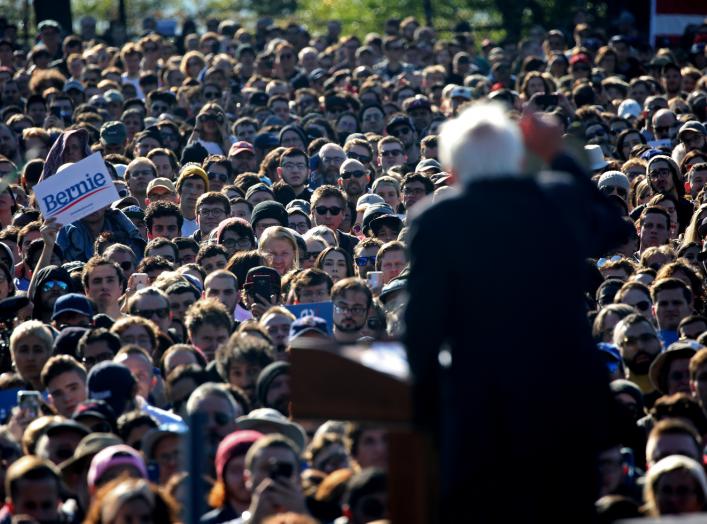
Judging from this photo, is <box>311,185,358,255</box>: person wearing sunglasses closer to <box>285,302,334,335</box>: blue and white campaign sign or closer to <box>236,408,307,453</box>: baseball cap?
<box>285,302,334,335</box>: blue and white campaign sign

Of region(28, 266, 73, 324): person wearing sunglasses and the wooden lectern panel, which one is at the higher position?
region(28, 266, 73, 324): person wearing sunglasses

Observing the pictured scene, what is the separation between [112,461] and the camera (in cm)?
771

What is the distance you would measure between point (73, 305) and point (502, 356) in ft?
22.2

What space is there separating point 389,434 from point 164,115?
1523cm

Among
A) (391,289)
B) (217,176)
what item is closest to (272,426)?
(391,289)

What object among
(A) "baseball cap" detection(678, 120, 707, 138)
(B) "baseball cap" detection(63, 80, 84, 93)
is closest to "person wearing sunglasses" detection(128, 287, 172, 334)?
(A) "baseball cap" detection(678, 120, 707, 138)

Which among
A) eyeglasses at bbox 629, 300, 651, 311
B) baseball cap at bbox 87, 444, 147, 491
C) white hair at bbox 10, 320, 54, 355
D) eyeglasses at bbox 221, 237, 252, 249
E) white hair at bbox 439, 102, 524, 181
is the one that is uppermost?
eyeglasses at bbox 221, 237, 252, 249

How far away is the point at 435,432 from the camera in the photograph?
16.6 ft

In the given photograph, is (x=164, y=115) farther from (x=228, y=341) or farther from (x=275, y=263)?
(x=228, y=341)

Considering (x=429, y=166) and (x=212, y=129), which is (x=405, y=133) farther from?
(x=429, y=166)

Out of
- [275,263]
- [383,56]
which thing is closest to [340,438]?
[275,263]

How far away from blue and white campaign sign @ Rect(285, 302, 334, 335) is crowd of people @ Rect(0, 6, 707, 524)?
51 mm

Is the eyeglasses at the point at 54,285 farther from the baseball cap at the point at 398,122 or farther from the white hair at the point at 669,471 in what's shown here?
the baseball cap at the point at 398,122

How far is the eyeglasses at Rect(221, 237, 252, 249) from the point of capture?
13.4m
